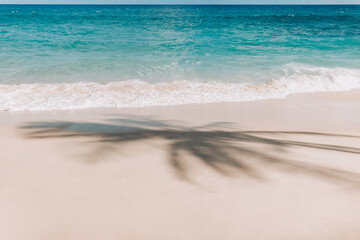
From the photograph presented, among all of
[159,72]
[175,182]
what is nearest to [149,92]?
[159,72]

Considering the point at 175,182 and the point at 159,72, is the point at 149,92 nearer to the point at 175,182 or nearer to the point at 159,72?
the point at 159,72

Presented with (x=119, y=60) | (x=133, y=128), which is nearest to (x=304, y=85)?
(x=133, y=128)

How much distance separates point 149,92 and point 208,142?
13.6ft

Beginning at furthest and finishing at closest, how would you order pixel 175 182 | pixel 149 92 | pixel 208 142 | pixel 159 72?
1. pixel 159 72
2. pixel 149 92
3. pixel 208 142
4. pixel 175 182

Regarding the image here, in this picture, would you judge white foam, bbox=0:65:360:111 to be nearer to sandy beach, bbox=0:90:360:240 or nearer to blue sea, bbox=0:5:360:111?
blue sea, bbox=0:5:360:111

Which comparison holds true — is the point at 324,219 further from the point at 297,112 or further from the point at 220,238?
the point at 297,112

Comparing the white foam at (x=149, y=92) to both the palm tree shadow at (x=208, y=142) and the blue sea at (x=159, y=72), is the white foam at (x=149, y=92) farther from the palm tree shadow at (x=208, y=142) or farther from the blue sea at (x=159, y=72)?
the palm tree shadow at (x=208, y=142)

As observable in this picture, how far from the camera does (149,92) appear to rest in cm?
746

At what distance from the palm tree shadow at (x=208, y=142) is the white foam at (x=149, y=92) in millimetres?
1580

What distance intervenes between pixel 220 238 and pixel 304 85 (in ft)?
25.6

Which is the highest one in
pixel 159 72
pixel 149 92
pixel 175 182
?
pixel 159 72

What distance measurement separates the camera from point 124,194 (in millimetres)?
2281

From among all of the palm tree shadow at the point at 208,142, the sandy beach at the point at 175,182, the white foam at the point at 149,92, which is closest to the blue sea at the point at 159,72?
the white foam at the point at 149,92

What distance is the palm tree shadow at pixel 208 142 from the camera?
2.72 meters
